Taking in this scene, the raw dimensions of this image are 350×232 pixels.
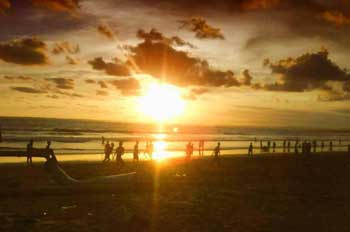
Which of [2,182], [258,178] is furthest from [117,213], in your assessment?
[258,178]

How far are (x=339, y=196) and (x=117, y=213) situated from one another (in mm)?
12323

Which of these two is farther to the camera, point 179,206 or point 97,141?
point 97,141

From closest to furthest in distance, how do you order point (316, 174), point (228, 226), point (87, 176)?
1. point (228, 226)
2. point (87, 176)
3. point (316, 174)

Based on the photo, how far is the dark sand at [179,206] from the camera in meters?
16.2

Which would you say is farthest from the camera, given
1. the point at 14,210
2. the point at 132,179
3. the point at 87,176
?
the point at 87,176

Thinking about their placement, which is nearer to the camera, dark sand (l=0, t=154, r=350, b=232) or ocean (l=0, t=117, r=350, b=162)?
dark sand (l=0, t=154, r=350, b=232)

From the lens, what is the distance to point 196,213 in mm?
18594

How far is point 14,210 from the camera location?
18.1 m

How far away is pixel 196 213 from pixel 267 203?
14.8 feet

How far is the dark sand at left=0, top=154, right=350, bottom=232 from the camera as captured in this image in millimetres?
16250

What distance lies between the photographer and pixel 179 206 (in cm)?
2009

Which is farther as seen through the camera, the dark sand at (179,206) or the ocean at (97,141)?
the ocean at (97,141)

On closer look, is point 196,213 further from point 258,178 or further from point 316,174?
point 316,174

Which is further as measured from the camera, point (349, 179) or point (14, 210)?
point (349, 179)
